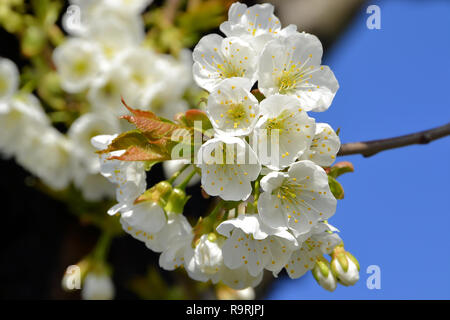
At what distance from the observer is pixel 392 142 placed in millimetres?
763

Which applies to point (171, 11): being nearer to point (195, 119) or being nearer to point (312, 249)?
point (195, 119)

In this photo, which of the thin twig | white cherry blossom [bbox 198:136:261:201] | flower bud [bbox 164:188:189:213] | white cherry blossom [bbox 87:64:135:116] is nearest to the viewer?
white cherry blossom [bbox 198:136:261:201]

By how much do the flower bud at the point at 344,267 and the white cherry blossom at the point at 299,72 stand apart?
0.82ft

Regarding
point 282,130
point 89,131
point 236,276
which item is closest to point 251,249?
point 236,276

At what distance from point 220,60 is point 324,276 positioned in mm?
384

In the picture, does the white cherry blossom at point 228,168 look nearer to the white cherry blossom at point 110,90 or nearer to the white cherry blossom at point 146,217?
the white cherry blossom at point 146,217

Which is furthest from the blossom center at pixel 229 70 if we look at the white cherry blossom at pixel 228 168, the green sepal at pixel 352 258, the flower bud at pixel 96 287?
the flower bud at pixel 96 287

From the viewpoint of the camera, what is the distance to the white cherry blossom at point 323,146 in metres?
0.62

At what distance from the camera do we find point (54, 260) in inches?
70.5

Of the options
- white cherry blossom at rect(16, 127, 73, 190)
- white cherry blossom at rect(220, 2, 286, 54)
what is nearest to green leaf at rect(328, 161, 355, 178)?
white cherry blossom at rect(220, 2, 286, 54)

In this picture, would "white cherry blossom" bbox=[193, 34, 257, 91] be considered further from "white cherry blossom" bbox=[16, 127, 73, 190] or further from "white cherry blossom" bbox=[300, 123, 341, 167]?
"white cherry blossom" bbox=[16, 127, 73, 190]

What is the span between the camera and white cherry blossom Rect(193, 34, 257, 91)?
648 millimetres

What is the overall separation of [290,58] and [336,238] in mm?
281

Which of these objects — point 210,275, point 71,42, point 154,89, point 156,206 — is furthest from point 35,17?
point 210,275
